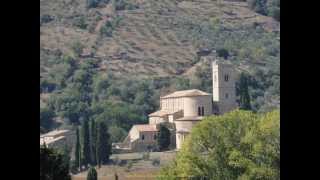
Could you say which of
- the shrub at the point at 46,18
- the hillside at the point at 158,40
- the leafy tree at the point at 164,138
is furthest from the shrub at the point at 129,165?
the shrub at the point at 46,18

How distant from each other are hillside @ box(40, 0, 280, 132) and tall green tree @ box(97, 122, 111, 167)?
4.24 meters

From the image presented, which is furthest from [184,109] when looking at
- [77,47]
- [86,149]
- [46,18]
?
[46,18]

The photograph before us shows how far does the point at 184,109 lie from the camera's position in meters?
32.9

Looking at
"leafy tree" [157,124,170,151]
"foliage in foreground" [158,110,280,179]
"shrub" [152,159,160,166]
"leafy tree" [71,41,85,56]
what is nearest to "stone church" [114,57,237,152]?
"leafy tree" [157,124,170,151]

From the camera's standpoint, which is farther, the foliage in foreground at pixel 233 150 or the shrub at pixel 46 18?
the shrub at pixel 46 18

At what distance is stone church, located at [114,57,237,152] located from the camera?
106ft

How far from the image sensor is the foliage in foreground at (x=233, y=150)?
21.4 meters

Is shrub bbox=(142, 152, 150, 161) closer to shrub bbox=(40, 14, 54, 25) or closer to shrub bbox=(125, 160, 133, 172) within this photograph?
shrub bbox=(125, 160, 133, 172)

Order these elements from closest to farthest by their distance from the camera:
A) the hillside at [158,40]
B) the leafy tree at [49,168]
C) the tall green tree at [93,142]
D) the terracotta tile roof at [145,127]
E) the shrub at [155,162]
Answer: the leafy tree at [49,168] → the tall green tree at [93,142] → the shrub at [155,162] → the terracotta tile roof at [145,127] → the hillside at [158,40]

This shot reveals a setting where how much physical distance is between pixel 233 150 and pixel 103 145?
9.98 metres

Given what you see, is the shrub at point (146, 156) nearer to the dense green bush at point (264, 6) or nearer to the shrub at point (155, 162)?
the shrub at point (155, 162)

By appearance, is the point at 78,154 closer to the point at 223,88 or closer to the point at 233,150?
the point at 223,88
